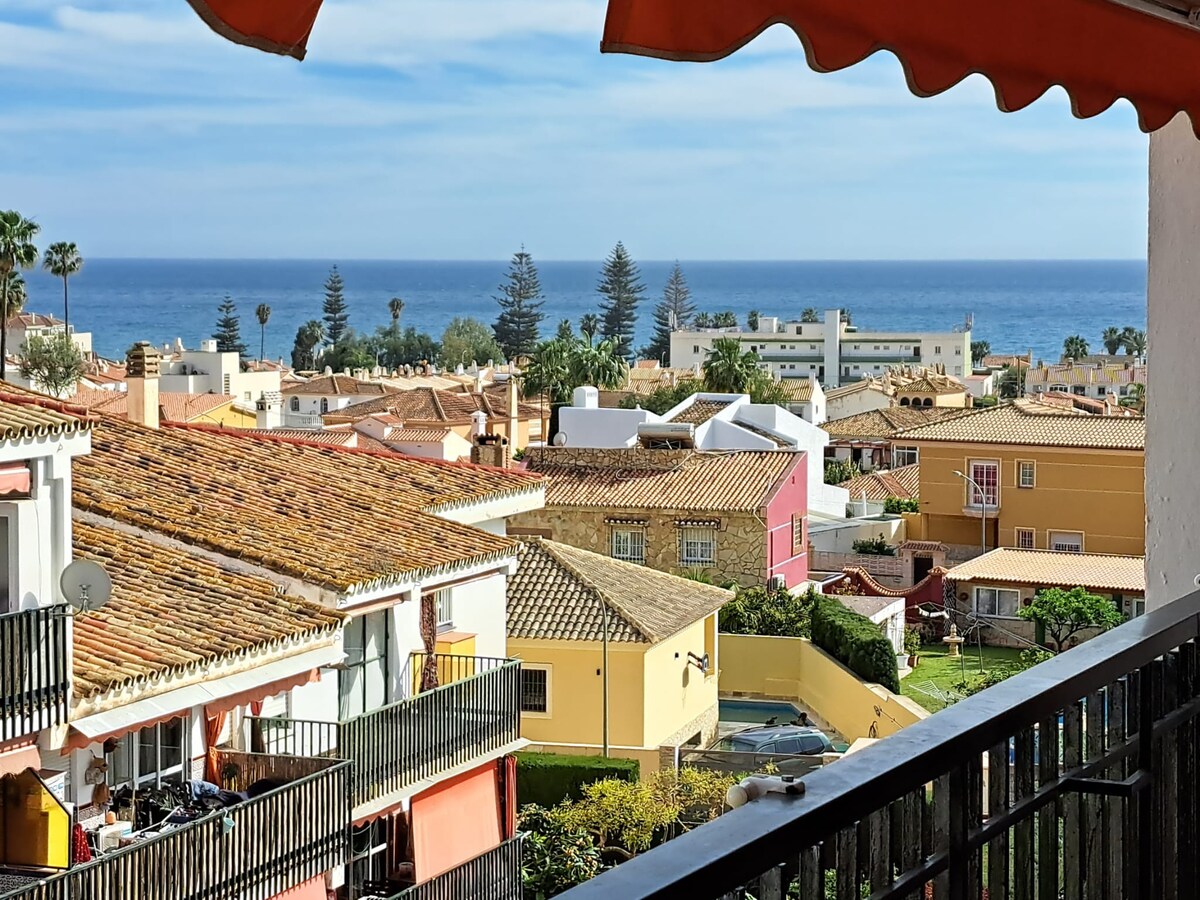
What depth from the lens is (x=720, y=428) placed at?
116ft

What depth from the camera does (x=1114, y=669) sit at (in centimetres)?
156

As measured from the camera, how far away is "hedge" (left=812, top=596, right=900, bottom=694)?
24047mm

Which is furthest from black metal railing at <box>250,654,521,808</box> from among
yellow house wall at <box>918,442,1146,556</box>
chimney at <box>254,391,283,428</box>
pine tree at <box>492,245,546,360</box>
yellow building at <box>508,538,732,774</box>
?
pine tree at <box>492,245,546,360</box>

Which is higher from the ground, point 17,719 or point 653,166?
point 653,166

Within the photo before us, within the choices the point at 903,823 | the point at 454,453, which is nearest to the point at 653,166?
the point at 454,453

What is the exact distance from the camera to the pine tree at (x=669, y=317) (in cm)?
10962

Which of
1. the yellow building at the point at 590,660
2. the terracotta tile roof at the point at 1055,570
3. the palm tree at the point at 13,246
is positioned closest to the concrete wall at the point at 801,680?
the yellow building at the point at 590,660

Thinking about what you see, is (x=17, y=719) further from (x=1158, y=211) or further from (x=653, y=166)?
(x=653, y=166)

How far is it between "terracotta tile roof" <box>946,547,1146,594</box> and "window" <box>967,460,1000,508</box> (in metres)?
3.25

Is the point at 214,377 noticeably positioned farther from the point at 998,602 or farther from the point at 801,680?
the point at 801,680

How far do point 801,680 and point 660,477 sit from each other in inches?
228

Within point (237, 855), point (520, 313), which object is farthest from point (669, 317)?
point (237, 855)

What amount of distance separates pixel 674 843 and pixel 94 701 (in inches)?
354

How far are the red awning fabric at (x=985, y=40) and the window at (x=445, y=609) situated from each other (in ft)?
39.2
